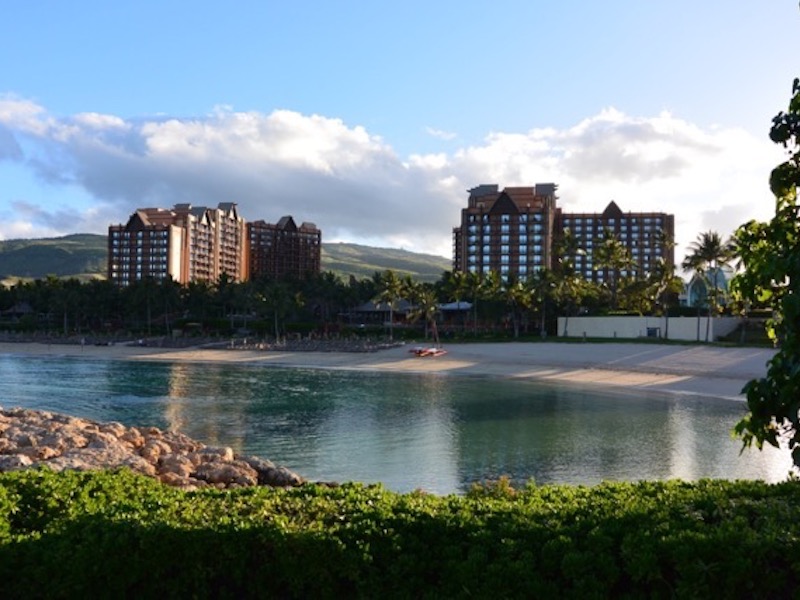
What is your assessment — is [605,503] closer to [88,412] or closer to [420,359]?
[88,412]

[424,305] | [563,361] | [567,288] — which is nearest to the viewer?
Result: [563,361]

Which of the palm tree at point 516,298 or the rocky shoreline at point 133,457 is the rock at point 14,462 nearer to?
the rocky shoreline at point 133,457

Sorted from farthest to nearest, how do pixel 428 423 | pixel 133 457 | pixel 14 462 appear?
pixel 428 423 → pixel 133 457 → pixel 14 462

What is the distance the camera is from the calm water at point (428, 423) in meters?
25.3

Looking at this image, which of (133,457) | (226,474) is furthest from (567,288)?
(133,457)

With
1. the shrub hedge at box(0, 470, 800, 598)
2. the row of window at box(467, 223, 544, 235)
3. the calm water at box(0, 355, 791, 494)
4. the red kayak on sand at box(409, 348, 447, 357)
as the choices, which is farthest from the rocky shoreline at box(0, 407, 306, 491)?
the row of window at box(467, 223, 544, 235)

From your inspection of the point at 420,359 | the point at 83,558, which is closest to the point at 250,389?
the point at 420,359

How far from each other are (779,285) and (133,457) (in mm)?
17029

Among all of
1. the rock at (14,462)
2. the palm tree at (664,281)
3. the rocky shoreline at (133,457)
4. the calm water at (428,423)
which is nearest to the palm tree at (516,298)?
the palm tree at (664,281)

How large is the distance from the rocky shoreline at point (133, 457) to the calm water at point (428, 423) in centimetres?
353

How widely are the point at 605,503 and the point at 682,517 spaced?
3.12 ft

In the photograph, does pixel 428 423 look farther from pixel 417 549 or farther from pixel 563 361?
pixel 563 361

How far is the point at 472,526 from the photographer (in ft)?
25.1

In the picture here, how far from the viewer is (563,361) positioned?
72.6 metres
